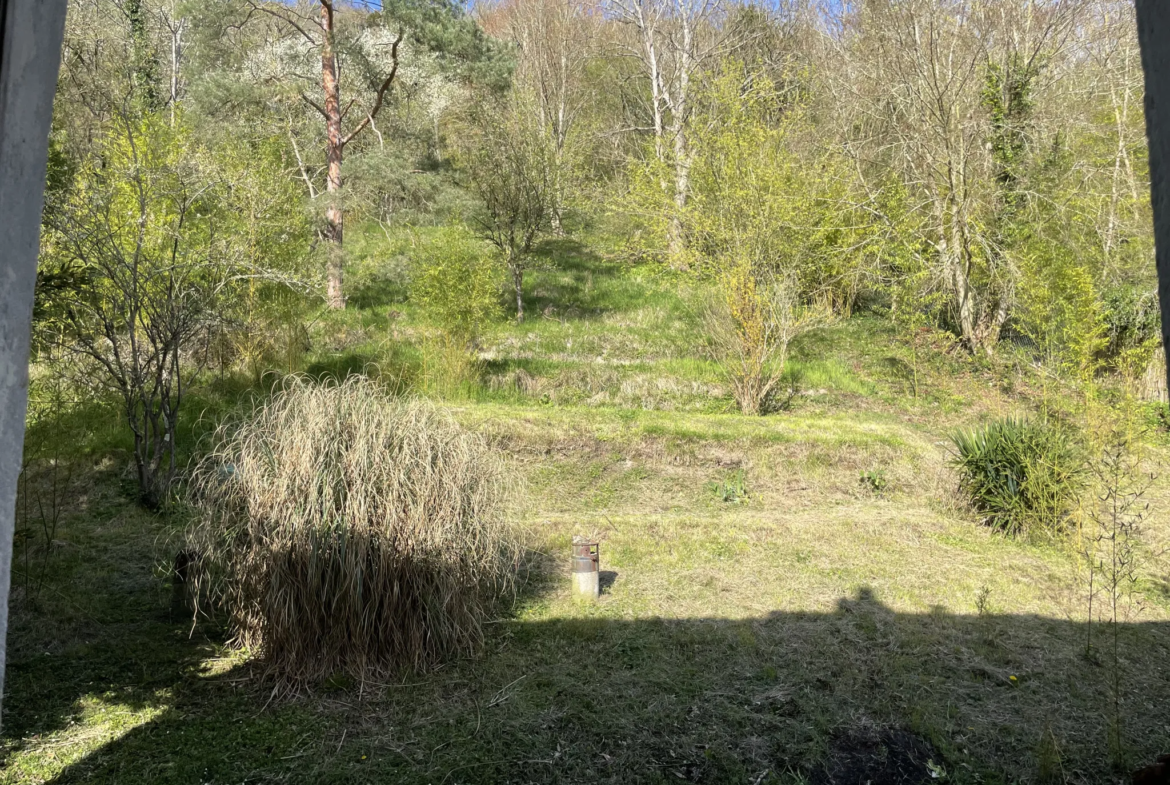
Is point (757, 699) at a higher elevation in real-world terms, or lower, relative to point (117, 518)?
lower

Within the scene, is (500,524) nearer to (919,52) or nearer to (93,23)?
(919,52)

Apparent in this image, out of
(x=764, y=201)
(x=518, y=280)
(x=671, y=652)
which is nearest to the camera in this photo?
(x=671, y=652)

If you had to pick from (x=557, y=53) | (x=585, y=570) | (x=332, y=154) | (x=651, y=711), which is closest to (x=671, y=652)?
(x=651, y=711)

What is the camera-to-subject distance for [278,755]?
3.43 metres

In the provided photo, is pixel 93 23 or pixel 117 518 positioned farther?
pixel 93 23

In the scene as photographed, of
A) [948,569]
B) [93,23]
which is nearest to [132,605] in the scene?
[948,569]

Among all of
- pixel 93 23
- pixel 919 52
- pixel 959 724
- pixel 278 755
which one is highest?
pixel 93 23

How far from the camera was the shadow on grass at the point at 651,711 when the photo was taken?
3.44 metres

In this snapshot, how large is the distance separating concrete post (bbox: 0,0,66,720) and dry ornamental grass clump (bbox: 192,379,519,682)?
274 cm

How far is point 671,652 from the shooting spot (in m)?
4.67

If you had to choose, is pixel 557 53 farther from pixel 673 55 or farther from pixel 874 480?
pixel 874 480

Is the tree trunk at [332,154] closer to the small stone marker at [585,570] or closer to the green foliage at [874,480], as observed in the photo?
the green foliage at [874,480]

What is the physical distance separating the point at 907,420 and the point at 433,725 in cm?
939

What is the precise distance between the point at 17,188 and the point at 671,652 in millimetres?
4139
